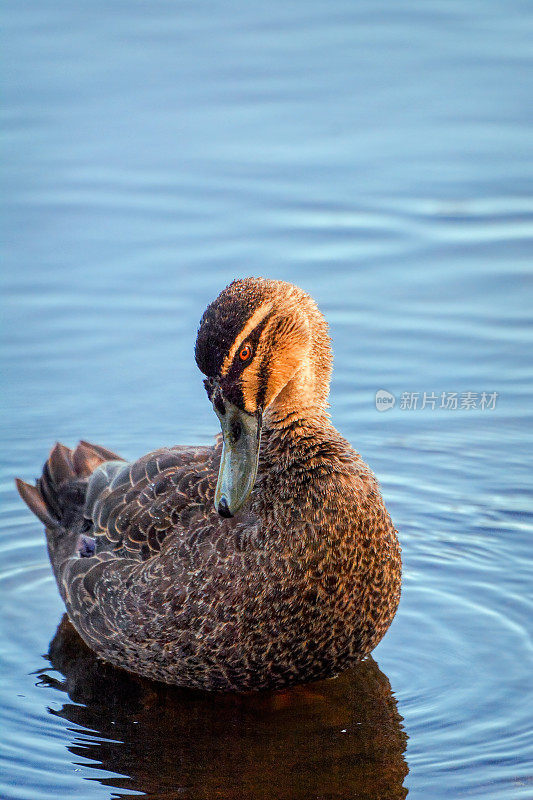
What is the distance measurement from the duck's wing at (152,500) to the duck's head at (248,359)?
0.56 meters

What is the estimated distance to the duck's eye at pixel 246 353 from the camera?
263 inches

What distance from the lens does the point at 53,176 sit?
1281cm

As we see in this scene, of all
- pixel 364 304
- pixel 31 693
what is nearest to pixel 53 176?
pixel 364 304

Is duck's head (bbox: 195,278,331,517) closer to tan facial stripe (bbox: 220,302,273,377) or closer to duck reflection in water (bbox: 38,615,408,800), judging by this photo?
tan facial stripe (bbox: 220,302,273,377)

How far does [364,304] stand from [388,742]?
4711 mm

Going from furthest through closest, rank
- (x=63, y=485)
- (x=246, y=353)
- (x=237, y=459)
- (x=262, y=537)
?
(x=63, y=485)
(x=262, y=537)
(x=237, y=459)
(x=246, y=353)

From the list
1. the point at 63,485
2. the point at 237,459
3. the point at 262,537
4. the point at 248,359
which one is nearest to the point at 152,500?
the point at 262,537

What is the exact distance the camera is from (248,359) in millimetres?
6727

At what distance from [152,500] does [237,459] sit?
1.01m

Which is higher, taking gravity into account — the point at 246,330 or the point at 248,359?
the point at 246,330

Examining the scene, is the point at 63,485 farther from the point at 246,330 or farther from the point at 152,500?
the point at 246,330

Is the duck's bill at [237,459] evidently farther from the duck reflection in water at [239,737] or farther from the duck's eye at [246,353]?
the duck reflection in water at [239,737]

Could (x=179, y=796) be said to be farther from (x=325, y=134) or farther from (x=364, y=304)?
(x=325, y=134)

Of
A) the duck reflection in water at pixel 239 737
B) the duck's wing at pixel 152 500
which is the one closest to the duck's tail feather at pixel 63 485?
the duck's wing at pixel 152 500
